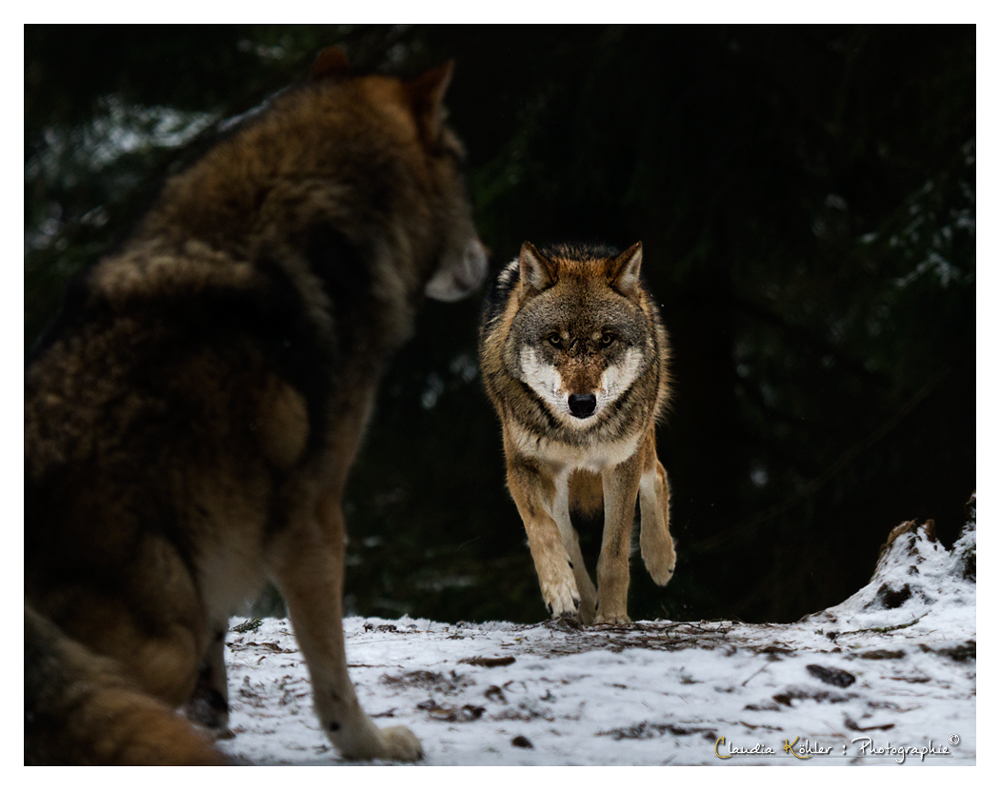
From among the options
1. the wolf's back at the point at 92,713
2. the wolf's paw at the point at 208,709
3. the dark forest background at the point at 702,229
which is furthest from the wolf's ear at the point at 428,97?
the wolf's paw at the point at 208,709

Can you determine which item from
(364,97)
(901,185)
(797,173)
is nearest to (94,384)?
(364,97)

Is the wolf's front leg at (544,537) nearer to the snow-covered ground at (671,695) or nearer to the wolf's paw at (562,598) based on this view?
the wolf's paw at (562,598)

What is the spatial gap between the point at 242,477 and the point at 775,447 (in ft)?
18.0

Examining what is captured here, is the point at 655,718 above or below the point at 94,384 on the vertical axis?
below

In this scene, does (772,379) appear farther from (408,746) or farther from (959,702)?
(408,746)

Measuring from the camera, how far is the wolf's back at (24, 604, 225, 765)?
1.95 m

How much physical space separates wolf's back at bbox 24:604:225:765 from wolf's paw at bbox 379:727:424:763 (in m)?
0.51

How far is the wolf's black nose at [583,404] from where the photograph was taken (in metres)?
3.82

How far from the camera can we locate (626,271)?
13.8 ft

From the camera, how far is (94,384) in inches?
83.4

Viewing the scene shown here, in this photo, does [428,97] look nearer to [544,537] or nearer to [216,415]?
[216,415]

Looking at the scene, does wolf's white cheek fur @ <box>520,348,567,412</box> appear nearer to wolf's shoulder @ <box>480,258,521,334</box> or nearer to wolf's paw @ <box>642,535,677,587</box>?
wolf's shoulder @ <box>480,258,521,334</box>

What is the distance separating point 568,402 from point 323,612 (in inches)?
71.9

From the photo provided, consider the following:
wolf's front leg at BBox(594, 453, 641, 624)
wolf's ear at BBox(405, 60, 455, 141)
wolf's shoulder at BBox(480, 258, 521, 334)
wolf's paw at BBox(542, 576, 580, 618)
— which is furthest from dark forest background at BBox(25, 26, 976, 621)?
wolf's paw at BBox(542, 576, 580, 618)
